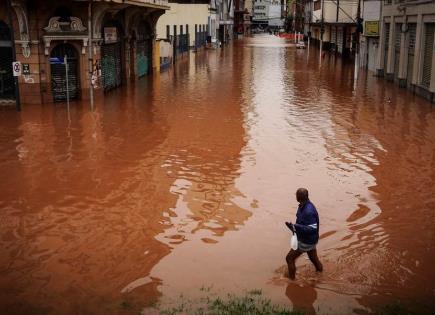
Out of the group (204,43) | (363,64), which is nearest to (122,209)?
(363,64)

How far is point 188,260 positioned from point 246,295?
1622 millimetres

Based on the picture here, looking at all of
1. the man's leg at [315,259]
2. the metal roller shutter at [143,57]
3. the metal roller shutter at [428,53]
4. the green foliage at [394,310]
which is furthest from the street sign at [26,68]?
the green foliage at [394,310]

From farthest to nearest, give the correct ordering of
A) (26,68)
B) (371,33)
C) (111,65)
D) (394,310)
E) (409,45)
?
(371,33), (409,45), (111,65), (26,68), (394,310)

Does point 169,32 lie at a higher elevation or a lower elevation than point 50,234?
higher

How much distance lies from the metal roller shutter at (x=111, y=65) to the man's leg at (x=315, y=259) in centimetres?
2120

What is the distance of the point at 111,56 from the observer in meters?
29.8

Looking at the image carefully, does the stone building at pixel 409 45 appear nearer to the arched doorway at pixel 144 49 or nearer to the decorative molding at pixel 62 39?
the arched doorway at pixel 144 49

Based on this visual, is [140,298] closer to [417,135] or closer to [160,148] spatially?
[160,148]

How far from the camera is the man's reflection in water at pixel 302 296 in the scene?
785cm

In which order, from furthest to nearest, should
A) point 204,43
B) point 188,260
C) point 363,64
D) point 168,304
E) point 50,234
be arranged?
point 204,43 < point 363,64 < point 50,234 < point 188,260 < point 168,304

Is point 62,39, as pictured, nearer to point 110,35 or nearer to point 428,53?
point 110,35

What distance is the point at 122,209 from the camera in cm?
1201

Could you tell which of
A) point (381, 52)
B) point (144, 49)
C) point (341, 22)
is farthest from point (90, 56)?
point (341, 22)

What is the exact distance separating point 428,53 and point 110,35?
16145 millimetres
